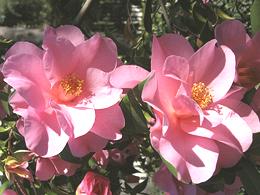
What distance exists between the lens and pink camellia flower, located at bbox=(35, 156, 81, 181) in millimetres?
862

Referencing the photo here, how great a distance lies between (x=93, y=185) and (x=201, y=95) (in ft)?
0.83

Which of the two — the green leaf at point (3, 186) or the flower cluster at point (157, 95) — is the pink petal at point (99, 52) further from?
the green leaf at point (3, 186)

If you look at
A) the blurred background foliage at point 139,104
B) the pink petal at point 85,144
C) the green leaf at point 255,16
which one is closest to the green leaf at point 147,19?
the blurred background foliage at point 139,104

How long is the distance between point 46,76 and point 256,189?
0.33 metres

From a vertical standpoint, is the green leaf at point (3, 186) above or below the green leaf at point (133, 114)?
below

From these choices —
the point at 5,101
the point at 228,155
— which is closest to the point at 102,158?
the point at 5,101

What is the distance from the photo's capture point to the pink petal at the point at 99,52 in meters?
0.76

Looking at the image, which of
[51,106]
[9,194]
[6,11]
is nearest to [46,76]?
[51,106]

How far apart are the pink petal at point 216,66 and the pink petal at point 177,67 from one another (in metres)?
0.02

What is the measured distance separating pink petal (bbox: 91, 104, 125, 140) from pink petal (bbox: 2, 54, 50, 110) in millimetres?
77

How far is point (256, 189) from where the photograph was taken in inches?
30.5

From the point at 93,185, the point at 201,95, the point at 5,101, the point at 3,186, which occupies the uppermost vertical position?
the point at 201,95

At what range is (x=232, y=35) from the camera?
0.77m

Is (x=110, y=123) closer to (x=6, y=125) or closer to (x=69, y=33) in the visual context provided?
(x=69, y=33)
